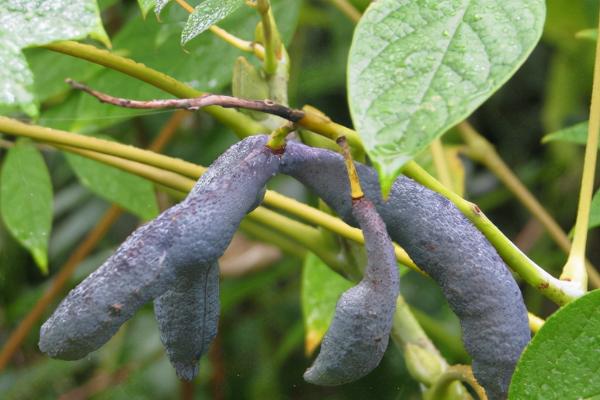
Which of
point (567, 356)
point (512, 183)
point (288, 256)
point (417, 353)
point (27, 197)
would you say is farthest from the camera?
point (288, 256)

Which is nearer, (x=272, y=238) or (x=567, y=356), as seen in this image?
(x=567, y=356)

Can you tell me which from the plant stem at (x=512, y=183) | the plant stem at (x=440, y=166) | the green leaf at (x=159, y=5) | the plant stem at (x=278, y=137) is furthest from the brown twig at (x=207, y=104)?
the plant stem at (x=512, y=183)

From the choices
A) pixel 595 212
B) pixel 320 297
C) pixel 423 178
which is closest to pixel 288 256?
pixel 320 297

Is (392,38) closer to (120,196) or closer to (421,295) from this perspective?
(120,196)

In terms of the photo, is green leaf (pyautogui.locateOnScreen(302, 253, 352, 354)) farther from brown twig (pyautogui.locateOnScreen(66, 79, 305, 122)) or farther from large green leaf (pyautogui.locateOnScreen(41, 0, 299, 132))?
brown twig (pyautogui.locateOnScreen(66, 79, 305, 122))

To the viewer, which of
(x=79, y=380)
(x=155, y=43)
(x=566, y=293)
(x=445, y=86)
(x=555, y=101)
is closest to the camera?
(x=445, y=86)

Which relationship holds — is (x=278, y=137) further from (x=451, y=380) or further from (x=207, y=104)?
(x=451, y=380)

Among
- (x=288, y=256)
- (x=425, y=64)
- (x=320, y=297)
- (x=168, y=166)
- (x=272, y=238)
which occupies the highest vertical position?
(x=425, y=64)

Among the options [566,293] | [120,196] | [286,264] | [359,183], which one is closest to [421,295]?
[286,264]
